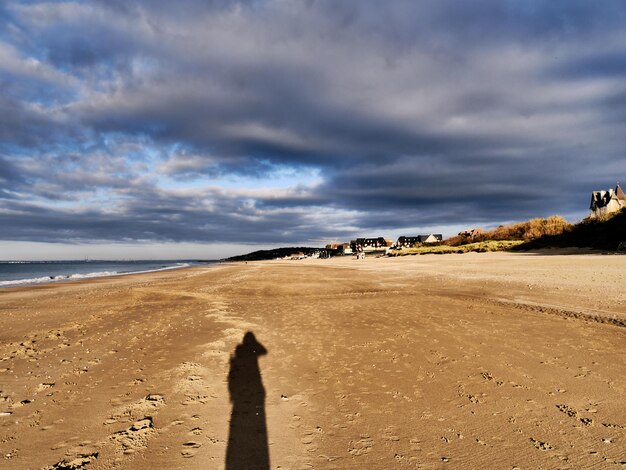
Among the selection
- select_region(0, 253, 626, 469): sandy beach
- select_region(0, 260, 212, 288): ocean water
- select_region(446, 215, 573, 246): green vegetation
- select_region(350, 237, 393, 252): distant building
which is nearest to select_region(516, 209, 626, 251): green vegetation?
select_region(446, 215, 573, 246): green vegetation

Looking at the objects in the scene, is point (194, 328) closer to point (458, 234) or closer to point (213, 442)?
point (213, 442)

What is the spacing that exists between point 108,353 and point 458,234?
70260 millimetres

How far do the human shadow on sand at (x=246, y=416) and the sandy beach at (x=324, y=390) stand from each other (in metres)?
0.02

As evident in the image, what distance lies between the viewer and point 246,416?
4.59 m

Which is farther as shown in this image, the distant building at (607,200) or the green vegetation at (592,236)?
the distant building at (607,200)

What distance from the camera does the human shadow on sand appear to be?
3.62 metres

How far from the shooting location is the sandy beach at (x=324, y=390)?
12.2 ft

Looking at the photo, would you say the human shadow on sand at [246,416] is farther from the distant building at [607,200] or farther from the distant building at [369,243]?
the distant building at [369,243]

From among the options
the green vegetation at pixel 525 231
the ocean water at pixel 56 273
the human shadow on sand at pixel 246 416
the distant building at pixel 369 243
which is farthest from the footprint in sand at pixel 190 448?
the distant building at pixel 369 243

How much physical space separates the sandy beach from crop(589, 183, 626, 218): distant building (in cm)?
7041

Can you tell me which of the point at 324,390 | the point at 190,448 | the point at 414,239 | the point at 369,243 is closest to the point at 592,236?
the point at 324,390

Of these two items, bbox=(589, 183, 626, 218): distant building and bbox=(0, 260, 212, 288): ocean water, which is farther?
bbox=(589, 183, 626, 218): distant building

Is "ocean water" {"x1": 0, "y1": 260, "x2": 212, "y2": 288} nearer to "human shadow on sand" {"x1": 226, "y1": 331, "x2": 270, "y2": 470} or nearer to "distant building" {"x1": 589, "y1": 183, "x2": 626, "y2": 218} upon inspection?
"human shadow on sand" {"x1": 226, "y1": 331, "x2": 270, "y2": 470}

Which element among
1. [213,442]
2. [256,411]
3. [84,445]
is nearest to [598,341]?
[256,411]
